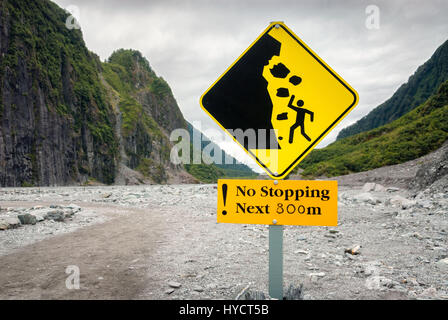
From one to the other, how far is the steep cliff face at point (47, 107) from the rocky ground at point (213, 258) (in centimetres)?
3384

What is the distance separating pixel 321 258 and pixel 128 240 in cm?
403

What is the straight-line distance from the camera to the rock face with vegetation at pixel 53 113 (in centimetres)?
3487

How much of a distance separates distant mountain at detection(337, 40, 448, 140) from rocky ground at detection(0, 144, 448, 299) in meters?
100

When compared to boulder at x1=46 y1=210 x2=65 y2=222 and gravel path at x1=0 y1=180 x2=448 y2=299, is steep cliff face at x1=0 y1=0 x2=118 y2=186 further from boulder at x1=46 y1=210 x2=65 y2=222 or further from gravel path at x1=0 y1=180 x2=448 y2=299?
gravel path at x1=0 y1=180 x2=448 y2=299

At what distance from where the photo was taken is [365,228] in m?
6.61

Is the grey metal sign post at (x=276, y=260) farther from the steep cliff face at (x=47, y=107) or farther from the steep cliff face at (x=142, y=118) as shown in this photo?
the steep cliff face at (x=142, y=118)

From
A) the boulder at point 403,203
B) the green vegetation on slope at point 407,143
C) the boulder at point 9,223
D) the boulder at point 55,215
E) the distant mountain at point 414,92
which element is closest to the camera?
the boulder at point 9,223

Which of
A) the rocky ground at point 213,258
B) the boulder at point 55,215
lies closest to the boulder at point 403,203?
the rocky ground at point 213,258

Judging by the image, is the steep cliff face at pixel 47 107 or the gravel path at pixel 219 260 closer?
the gravel path at pixel 219 260

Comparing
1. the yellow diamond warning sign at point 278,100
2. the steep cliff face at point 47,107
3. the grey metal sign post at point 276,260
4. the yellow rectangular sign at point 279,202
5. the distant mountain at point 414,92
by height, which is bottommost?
the grey metal sign post at point 276,260

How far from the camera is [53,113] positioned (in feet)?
139

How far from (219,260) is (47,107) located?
154 ft

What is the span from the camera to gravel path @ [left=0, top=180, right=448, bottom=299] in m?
3.19

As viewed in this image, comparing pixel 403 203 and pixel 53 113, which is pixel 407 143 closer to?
pixel 403 203
